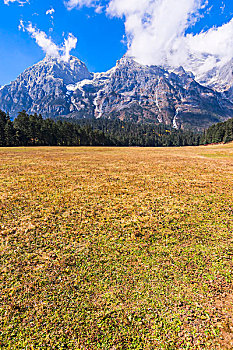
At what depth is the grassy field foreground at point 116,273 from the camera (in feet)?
13.9

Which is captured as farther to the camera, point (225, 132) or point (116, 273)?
point (225, 132)

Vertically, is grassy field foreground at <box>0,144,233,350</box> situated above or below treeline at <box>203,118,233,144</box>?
below

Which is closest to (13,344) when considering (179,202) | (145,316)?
(145,316)

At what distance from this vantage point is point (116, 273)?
607 cm

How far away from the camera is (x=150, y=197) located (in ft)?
43.7

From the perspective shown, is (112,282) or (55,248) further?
(55,248)

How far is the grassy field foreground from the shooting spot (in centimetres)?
424

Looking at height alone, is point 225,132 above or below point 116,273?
above

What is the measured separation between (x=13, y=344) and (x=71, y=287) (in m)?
1.88

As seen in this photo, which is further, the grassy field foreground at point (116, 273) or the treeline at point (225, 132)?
the treeline at point (225, 132)

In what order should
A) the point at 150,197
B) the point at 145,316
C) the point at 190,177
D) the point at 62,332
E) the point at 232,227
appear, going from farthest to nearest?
the point at 190,177 → the point at 150,197 → the point at 232,227 → the point at 145,316 → the point at 62,332

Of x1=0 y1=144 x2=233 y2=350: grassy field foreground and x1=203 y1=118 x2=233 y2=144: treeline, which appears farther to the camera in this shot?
x1=203 y1=118 x2=233 y2=144: treeline

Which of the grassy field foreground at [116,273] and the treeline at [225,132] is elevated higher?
the treeline at [225,132]

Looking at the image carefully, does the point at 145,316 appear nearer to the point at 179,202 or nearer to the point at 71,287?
the point at 71,287
